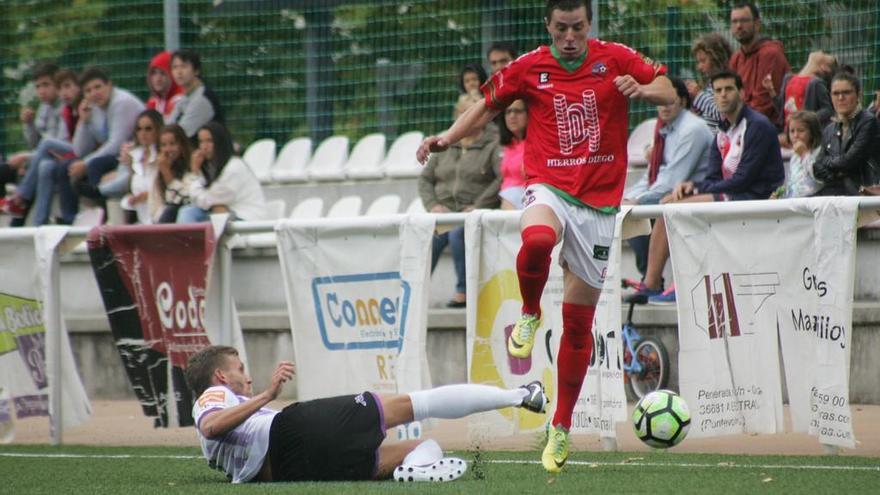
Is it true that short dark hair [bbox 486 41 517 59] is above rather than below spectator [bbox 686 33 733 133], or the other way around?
above

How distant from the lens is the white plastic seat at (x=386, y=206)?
14.6m

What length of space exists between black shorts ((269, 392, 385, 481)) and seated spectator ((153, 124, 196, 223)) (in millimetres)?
→ 5865

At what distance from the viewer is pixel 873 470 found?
311 inches

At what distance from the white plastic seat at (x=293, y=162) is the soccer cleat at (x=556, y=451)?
29.4 feet

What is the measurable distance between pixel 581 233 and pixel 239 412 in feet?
6.65

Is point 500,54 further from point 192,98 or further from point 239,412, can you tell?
point 239,412

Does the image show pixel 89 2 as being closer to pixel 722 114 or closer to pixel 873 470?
pixel 722 114

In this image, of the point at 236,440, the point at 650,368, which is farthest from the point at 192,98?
the point at 236,440

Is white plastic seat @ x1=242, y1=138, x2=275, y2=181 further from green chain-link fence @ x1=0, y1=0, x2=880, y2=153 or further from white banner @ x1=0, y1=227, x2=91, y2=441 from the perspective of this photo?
white banner @ x1=0, y1=227, x2=91, y2=441

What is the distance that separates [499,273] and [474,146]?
3.67 m

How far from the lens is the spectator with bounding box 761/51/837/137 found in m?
12.3

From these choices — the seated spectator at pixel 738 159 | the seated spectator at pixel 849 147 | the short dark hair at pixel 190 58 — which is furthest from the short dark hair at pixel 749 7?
the short dark hair at pixel 190 58

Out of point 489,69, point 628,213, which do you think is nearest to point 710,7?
point 489,69

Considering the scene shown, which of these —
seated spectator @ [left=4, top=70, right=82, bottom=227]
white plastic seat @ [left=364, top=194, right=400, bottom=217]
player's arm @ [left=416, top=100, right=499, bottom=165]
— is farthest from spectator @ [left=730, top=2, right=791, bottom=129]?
seated spectator @ [left=4, top=70, right=82, bottom=227]
